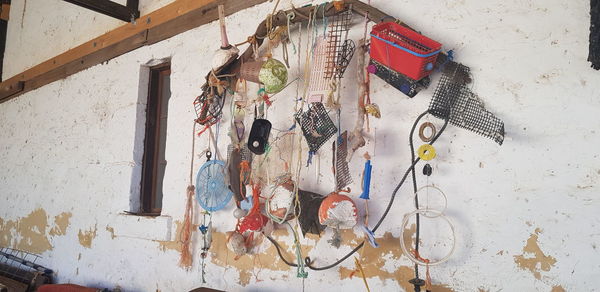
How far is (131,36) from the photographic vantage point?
3.01 metres

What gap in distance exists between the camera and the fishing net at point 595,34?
1.25 m

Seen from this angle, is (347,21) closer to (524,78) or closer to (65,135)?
(524,78)

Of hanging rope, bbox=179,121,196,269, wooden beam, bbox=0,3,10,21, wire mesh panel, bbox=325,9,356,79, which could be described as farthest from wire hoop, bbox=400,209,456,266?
wooden beam, bbox=0,3,10,21

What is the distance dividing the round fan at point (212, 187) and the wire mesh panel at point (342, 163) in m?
0.64

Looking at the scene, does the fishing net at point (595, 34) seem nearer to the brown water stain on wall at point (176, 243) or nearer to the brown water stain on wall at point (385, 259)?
the brown water stain on wall at point (385, 259)

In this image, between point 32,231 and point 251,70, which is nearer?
point 251,70

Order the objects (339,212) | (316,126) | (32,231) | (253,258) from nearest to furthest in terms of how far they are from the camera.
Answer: (339,212)
(316,126)
(253,258)
(32,231)

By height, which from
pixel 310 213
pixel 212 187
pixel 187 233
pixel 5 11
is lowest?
pixel 187 233

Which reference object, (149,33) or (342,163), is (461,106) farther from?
(149,33)

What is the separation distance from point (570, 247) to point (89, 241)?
9.63 ft

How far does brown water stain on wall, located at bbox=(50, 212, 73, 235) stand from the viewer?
10.6 feet

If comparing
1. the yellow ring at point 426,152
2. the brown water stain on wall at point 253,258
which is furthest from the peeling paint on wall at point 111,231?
the yellow ring at point 426,152

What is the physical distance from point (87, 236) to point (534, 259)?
2.86m

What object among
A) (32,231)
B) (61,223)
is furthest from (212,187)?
(32,231)
